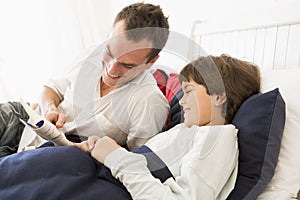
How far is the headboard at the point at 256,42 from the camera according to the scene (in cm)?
97

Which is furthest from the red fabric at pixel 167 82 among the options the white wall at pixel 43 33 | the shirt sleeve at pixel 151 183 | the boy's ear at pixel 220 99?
the shirt sleeve at pixel 151 183

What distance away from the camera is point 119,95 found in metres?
1.01

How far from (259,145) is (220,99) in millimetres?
222

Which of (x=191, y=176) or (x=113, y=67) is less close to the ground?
(x=113, y=67)

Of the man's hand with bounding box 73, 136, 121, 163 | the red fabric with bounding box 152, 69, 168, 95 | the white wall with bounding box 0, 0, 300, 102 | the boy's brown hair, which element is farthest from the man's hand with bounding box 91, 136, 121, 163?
the white wall with bounding box 0, 0, 300, 102

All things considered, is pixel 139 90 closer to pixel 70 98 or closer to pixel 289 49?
pixel 70 98

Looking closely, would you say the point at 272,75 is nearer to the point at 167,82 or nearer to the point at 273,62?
the point at 273,62

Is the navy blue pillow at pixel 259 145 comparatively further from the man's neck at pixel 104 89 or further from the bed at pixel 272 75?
the man's neck at pixel 104 89

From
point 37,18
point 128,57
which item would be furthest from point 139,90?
point 37,18

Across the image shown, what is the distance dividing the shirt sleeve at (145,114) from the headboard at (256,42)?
276 mm

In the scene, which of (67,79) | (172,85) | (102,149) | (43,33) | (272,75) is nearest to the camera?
(102,149)

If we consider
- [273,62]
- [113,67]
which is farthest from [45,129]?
[273,62]

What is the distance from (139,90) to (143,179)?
0.40 m

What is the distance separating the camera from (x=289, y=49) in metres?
0.97
